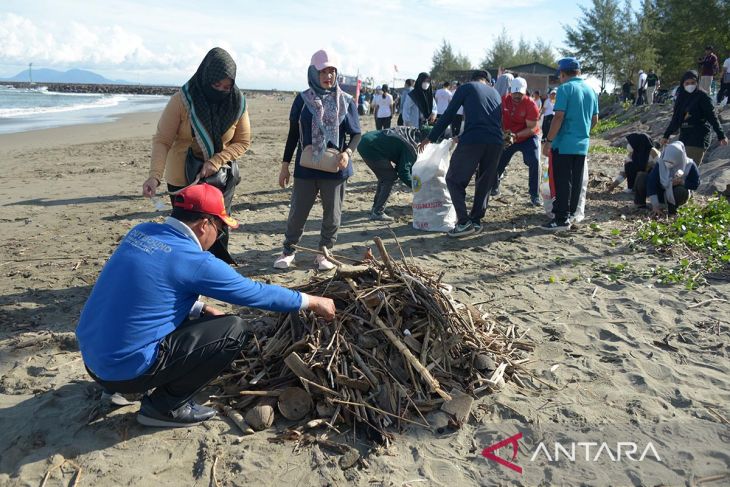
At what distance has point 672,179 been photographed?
22.7 ft

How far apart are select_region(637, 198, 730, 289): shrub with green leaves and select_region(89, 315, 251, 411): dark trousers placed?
418 cm

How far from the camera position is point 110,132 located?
19.9 meters

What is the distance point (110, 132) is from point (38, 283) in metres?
16.9

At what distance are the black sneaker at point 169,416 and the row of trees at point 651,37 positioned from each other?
29990mm

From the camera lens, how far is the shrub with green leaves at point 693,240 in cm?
523

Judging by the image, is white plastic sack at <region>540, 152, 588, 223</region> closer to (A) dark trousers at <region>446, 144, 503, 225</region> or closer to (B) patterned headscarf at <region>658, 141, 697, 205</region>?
(B) patterned headscarf at <region>658, 141, 697, 205</region>

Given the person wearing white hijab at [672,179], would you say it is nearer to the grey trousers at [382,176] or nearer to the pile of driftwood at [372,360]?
the grey trousers at [382,176]

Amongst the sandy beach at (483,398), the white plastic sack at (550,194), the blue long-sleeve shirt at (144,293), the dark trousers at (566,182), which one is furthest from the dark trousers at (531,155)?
the blue long-sleeve shirt at (144,293)

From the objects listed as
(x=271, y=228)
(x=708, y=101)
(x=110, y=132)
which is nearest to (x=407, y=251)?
(x=271, y=228)

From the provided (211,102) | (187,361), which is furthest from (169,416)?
(211,102)

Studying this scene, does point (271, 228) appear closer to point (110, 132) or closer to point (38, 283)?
point (38, 283)

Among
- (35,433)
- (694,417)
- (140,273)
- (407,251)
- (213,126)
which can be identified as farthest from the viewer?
(407,251)

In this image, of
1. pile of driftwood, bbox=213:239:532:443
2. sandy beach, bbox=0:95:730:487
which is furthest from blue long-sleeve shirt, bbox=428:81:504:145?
pile of driftwood, bbox=213:239:532:443

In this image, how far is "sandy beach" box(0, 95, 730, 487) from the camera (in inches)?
105
